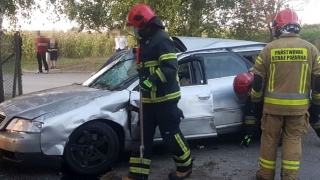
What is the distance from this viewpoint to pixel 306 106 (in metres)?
4.95

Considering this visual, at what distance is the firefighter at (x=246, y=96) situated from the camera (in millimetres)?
6180

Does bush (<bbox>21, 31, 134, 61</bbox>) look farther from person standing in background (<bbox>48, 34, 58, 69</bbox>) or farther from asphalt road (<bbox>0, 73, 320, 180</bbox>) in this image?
asphalt road (<bbox>0, 73, 320, 180</bbox>)

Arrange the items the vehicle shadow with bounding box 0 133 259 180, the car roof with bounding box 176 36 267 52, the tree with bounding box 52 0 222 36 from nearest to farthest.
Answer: the vehicle shadow with bounding box 0 133 259 180 < the car roof with bounding box 176 36 267 52 < the tree with bounding box 52 0 222 36

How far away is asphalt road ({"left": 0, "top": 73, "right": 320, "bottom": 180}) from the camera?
5.52 metres

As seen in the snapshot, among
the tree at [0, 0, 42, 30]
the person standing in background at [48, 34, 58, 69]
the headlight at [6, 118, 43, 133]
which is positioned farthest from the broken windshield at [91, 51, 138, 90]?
the person standing in background at [48, 34, 58, 69]

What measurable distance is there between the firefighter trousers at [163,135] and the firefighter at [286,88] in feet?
2.87

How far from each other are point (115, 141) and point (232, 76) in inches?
78.8

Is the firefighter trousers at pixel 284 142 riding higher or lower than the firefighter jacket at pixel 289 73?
lower

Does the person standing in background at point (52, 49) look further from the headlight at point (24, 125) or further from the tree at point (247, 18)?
the headlight at point (24, 125)

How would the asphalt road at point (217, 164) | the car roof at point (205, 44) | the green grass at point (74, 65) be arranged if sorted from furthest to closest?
the green grass at point (74, 65), the car roof at point (205, 44), the asphalt road at point (217, 164)

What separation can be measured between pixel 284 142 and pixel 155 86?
149 centimetres

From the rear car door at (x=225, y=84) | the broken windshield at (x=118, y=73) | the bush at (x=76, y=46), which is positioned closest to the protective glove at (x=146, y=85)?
the broken windshield at (x=118, y=73)

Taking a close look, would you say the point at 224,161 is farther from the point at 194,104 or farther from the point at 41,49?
the point at 41,49

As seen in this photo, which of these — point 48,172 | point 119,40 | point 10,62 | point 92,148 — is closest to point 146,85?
point 92,148
